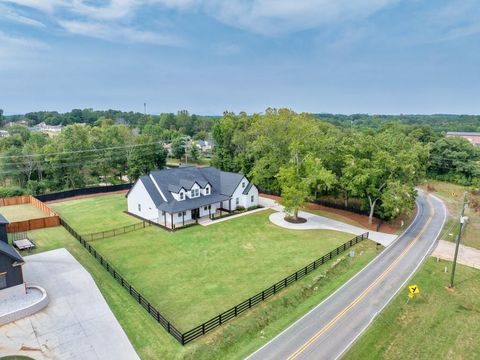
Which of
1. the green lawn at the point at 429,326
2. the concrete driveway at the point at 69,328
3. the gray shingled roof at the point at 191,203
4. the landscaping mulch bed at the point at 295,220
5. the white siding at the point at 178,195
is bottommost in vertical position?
the green lawn at the point at 429,326

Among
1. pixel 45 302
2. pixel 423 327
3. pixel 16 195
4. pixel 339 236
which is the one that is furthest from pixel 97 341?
pixel 16 195

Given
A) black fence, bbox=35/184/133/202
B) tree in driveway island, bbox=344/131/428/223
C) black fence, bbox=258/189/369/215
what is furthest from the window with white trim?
black fence, bbox=258/189/369/215


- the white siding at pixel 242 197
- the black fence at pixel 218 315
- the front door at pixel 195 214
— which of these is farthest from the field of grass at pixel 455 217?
the front door at pixel 195 214

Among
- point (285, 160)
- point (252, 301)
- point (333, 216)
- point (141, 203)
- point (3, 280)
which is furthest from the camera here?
point (285, 160)

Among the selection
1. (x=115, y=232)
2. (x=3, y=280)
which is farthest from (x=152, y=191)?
(x=3, y=280)

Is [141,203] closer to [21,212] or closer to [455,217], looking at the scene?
[21,212]

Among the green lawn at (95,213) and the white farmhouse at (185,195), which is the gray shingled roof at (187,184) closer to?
the white farmhouse at (185,195)

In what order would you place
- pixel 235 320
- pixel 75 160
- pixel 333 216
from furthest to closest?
pixel 75 160
pixel 333 216
pixel 235 320
